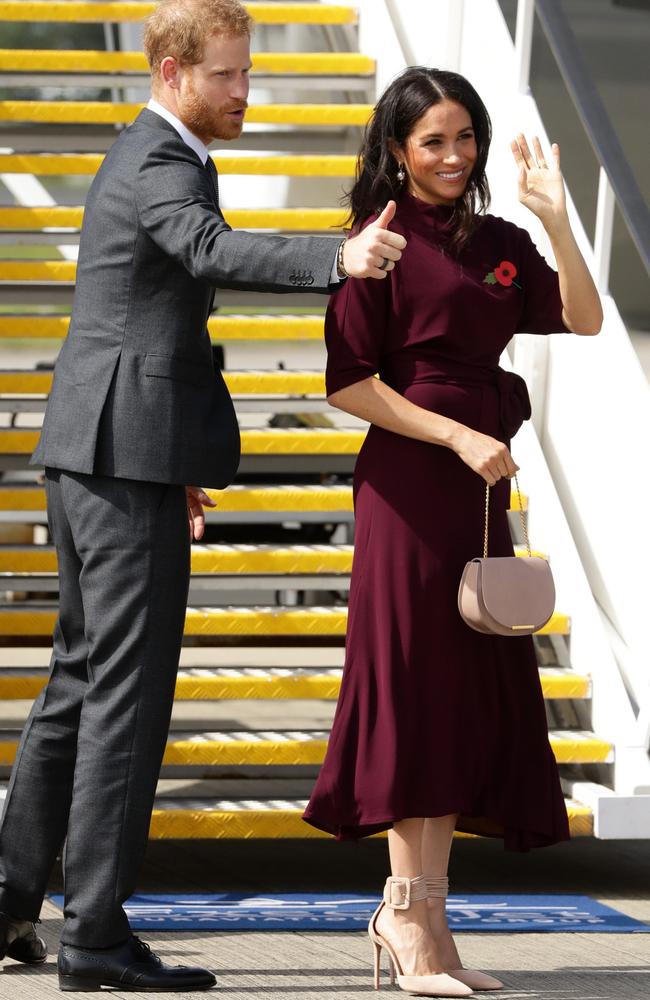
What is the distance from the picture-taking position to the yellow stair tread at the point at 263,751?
4.39 m

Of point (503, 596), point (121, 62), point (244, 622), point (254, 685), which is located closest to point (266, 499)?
point (244, 622)

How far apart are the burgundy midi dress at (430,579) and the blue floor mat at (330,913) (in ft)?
1.92

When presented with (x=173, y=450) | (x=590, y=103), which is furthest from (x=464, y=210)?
(x=590, y=103)

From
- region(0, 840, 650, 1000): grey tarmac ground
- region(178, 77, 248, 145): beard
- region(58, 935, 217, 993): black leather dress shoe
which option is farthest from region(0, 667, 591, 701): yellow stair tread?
region(178, 77, 248, 145): beard

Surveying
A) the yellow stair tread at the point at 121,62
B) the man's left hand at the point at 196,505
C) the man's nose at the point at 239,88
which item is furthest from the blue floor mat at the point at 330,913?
the yellow stair tread at the point at 121,62

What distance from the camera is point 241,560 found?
4855mm

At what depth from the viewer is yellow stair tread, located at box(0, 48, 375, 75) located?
6309mm

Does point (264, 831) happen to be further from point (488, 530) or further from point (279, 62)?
point (279, 62)

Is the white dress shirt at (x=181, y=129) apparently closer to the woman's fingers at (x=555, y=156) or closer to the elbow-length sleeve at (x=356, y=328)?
the elbow-length sleeve at (x=356, y=328)

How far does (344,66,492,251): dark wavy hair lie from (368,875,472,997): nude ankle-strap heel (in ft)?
4.10

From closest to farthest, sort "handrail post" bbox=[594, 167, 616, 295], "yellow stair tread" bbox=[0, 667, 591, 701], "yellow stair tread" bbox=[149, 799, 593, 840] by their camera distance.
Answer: "yellow stair tread" bbox=[149, 799, 593, 840] < "yellow stair tread" bbox=[0, 667, 591, 701] < "handrail post" bbox=[594, 167, 616, 295]

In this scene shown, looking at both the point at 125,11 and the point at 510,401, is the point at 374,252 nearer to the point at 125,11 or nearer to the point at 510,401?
the point at 510,401

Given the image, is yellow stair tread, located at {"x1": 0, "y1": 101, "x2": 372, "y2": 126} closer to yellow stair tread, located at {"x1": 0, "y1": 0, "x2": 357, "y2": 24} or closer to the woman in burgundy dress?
yellow stair tread, located at {"x1": 0, "y1": 0, "x2": 357, "y2": 24}

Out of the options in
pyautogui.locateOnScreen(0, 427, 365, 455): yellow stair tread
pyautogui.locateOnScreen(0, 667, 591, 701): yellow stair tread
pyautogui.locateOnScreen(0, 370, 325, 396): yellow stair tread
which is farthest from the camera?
pyautogui.locateOnScreen(0, 370, 325, 396): yellow stair tread
